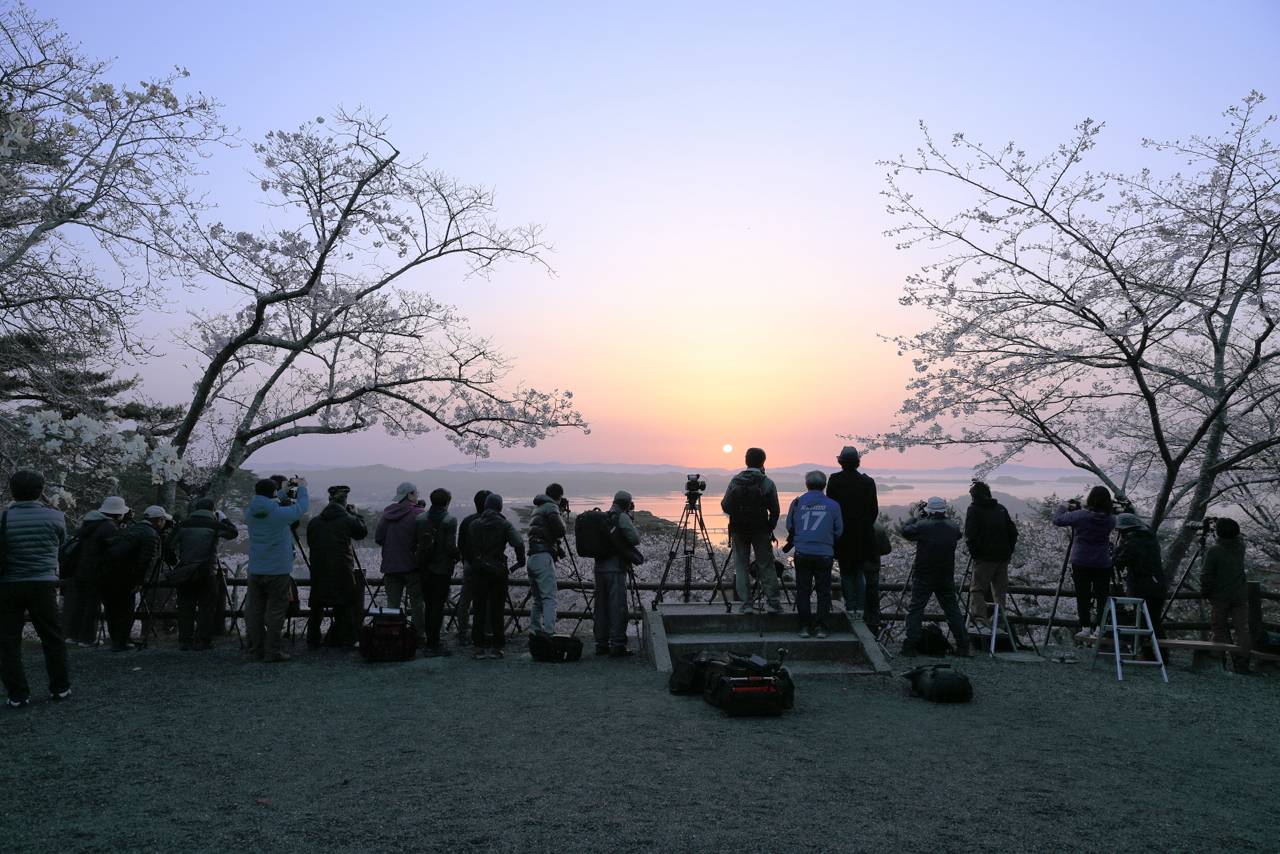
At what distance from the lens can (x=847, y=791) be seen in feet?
17.2

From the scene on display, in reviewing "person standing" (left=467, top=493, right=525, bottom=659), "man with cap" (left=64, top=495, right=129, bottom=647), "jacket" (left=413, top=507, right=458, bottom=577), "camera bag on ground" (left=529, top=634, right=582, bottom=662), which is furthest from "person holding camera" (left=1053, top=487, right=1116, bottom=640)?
"man with cap" (left=64, top=495, right=129, bottom=647)

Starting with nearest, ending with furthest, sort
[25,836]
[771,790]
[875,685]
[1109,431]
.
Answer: [25,836] < [771,790] < [875,685] < [1109,431]

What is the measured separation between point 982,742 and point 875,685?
6.90ft

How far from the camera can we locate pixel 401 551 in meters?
10.2

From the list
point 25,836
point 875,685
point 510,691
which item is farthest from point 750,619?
point 25,836

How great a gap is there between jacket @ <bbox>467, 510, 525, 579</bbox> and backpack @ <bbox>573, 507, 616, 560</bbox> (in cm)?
73

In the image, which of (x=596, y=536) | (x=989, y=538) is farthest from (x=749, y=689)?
(x=989, y=538)

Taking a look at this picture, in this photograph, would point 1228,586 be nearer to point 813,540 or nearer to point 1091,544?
point 1091,544

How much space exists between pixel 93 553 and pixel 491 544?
4819mm

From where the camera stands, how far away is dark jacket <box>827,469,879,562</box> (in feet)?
A: 32.0

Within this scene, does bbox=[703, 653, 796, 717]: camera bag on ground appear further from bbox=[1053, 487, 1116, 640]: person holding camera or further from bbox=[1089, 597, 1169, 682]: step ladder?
bbox=[1053, 487, 1116, 640]: person holding camera

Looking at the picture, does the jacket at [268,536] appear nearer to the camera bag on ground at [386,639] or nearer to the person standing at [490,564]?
the camera bag on ground at [386,639]

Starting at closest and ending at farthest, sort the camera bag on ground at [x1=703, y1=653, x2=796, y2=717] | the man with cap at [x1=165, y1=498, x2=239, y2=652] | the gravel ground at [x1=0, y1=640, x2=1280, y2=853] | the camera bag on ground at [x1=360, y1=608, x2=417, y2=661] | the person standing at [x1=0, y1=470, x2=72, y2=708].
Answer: the gravel ground at [x1=0, y1=640, x2=1280, y2=853]
the person standing at [x1=0, y1=470, x2=72, y2=708]
the camera bag on ground at [x1=703, y1=653, x2=796, y2=717]
the camera bag on ground at [x1=360, y1=608, x2=417, y2=661]
the man with cap at [x1=165, y1=498, x2=239, y2=652]

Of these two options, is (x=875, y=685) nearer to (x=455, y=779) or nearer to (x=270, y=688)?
(x=455, y=779)
